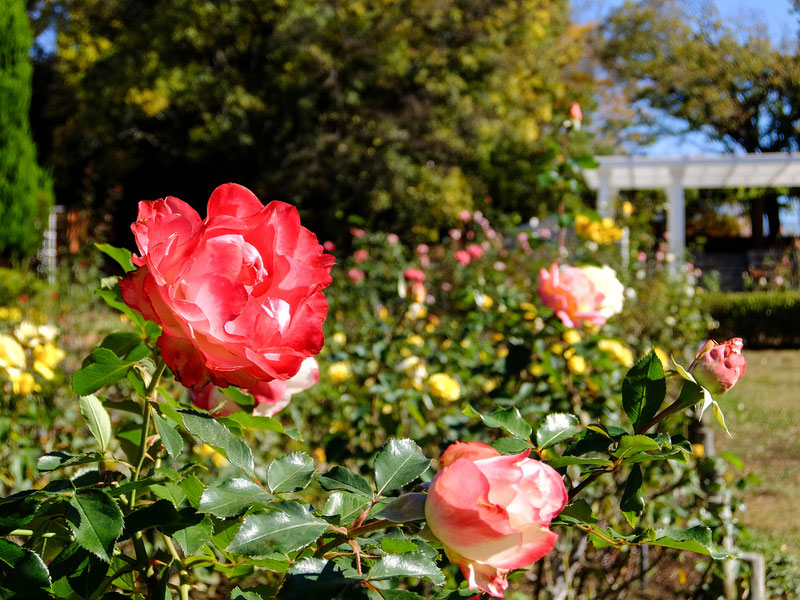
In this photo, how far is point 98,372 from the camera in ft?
1.67

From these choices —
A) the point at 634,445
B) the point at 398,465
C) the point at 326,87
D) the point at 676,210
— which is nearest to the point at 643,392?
the point at 634,445

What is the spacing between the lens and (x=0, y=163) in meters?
9.33

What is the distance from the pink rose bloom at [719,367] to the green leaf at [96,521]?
1.30 feet

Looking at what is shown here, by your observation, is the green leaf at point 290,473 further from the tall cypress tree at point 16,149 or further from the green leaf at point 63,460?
the tall cypress tree at point 16,149

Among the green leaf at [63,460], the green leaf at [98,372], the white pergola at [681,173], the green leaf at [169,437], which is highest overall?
the white pergola at [681,173]

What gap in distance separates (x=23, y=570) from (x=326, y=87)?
9.64m

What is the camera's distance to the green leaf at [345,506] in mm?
479

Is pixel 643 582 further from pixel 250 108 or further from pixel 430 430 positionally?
pixel 250 108

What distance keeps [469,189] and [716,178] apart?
3.94 metres

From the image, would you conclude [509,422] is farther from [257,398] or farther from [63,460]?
[63,460]

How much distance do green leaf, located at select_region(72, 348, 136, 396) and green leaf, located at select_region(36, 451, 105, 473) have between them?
0.04 metres

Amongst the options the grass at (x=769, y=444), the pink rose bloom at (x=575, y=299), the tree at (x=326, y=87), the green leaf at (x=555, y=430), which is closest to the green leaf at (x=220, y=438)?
the green leaf at (x=555, y=430)

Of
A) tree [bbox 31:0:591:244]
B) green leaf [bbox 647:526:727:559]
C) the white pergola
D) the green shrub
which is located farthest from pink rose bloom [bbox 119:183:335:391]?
tree [bbox 31:0:591:244]

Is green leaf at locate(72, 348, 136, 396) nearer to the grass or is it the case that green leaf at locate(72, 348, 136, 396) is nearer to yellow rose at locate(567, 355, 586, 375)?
yellow rose at locate(567, 355, 586, 375)
